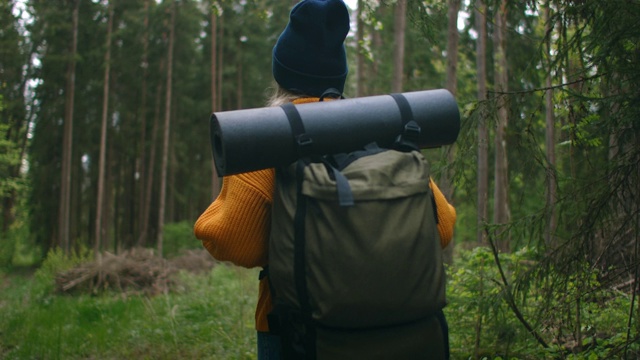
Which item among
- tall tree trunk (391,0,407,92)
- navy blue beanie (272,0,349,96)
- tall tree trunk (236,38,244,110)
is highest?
tall tree trunk (236,38,244,110)

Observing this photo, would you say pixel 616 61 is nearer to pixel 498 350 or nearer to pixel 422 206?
pixel 422 206

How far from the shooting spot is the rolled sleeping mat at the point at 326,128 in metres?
1.98

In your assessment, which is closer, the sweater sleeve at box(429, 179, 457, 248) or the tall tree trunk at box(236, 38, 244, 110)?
the sweater sleeve at box(429, 179, 457, 248)

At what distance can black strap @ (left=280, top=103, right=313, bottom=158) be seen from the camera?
2.00 m

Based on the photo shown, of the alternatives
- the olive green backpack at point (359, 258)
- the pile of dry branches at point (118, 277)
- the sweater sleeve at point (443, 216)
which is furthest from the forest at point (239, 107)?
the olive green backpack at point (359, 258)

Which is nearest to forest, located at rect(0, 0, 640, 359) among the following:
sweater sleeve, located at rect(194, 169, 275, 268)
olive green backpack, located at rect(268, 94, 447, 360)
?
olive green backpack, located at rect(268, 94, 447, 360)

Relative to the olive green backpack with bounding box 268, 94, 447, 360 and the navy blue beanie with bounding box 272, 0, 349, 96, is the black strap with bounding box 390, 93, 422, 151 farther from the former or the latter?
the navy blue beanie with bounding box 272, 0, 349, 96

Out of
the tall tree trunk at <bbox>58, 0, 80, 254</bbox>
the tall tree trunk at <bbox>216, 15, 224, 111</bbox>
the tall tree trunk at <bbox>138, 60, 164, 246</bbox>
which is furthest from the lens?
the tall tree trunk at <bbox>138, 60, 164, 246</bbox>

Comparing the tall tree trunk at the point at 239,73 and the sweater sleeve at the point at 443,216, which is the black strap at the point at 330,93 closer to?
the sweater sleeve at the point at 443,216

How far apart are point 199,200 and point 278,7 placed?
1454 centimetres

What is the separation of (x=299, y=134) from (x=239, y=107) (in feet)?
95.0

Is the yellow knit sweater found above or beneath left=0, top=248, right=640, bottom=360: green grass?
above

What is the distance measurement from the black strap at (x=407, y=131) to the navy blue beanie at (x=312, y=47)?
349 millimetres

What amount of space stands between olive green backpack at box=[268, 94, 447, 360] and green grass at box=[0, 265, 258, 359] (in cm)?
493
